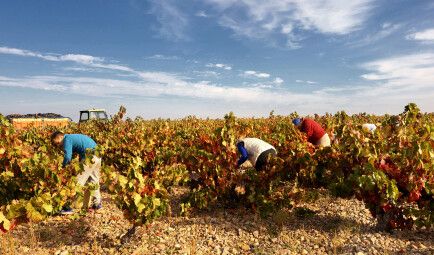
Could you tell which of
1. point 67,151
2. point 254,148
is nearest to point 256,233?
point 254,148

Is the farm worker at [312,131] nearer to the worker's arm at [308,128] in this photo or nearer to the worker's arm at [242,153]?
the worker's arm at [308,128]

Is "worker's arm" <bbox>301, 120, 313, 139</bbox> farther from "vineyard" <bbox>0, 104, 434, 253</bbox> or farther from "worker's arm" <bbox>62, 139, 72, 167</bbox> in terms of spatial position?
"worker's arm" <bbox>62, 139, 72, 167</bbox>

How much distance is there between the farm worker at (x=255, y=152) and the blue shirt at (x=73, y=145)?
9.06ft

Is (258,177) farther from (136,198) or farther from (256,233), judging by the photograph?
(136,198)

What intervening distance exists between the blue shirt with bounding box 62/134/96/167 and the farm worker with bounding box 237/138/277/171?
2.76 metres

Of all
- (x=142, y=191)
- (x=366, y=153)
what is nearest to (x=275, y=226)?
(x=366, y=153)

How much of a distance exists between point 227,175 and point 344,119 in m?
2.30

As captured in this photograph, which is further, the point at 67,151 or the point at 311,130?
the point at 311,130

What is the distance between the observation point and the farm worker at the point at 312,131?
27.7ft

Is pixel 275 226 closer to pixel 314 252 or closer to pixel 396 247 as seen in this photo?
pixel 314 252

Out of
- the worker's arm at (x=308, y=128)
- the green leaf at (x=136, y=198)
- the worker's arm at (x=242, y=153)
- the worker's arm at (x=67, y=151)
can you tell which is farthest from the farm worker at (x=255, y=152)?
the worker's arm at (x=67, y=151)

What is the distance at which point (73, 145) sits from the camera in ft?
22.8

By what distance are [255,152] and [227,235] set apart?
1.66 meters

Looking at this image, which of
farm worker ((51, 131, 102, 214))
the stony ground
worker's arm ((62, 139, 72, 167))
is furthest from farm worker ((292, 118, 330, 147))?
worker's arm ((62, 139, 72, 167))
